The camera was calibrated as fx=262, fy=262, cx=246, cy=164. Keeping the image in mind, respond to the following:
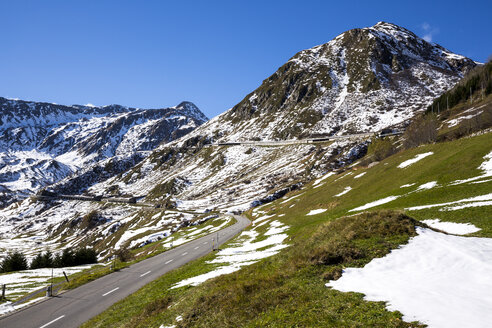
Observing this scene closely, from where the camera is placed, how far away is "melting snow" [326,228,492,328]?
7.87 meters

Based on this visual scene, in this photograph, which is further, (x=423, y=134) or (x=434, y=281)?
(x=423, y=134)

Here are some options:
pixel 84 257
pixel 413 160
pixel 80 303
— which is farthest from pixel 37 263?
pixel 413 160

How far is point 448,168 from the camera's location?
3675 cm

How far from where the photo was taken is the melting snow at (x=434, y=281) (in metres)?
7.87

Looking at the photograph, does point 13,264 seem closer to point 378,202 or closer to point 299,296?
point 299,296

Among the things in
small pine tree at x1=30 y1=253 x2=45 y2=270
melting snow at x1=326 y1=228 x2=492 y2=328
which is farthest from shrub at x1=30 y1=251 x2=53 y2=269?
melting snow at x1=326 y1=228 x2=492 y2=328

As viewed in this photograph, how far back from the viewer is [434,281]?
10461 millimetres

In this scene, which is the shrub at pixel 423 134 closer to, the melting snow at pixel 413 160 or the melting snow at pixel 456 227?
the melting snow at pixel 413 160

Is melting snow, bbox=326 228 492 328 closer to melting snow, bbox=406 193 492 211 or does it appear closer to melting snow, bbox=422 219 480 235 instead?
melting snow, bbox=422 219 480 235

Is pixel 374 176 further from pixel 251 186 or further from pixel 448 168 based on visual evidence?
pixel 251 186

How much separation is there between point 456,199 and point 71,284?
→ 4361 centimetres

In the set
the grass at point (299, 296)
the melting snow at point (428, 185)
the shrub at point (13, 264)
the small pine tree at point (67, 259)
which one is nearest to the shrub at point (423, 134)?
the melting snow at point (428, 185)

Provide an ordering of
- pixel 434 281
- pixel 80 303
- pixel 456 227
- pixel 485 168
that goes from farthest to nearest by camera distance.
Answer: pixel 485 168, pixel 80 303, pixel 456 227, pixel 434 281

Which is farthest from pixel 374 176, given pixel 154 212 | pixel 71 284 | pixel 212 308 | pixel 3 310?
pixel 154 212
